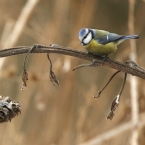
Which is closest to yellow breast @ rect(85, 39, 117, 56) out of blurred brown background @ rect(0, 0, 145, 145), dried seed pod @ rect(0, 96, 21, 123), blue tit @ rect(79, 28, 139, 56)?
blue tit @ rect(79, 28, 139, 56)

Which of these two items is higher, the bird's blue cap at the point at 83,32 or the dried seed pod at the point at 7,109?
the bird's blue cap at the point at 83,32

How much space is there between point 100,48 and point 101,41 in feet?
0.04

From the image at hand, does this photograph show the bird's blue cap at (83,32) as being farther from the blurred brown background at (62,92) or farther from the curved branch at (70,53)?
the blurred brown background at (62,92)

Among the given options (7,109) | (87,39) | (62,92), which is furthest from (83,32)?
(62,92)

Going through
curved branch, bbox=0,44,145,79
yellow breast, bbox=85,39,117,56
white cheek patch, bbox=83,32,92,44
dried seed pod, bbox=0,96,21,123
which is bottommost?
dried seed pod, bbox=0,96,21,123

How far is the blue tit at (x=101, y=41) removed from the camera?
1.48 feet

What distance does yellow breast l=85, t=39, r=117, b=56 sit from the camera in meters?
0.45

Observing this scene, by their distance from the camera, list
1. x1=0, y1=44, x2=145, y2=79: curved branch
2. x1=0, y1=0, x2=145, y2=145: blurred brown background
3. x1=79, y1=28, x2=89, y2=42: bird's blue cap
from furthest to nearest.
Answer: x1=0, y1=0, x2=145, y2=145: blurred brown background < x1=79, y1=28, x2=89, y2=42: bird's blue cap < x1=0, y1=44, x2=145, y2=79: curved branch

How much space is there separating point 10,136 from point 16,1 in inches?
19.6

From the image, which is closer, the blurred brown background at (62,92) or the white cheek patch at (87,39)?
the white cheek patch at (87,39)

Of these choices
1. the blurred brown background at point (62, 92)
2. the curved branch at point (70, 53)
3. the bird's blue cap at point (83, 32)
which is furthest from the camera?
the blurred brown background at point (62, 92)

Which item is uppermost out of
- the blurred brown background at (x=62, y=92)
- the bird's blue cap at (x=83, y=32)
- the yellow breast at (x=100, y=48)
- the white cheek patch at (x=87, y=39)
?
the blurred brown background at (x=62, y=92)

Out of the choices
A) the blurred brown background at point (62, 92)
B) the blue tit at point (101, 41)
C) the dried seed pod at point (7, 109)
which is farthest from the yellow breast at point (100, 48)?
the blurred brown background at point (62, 92)

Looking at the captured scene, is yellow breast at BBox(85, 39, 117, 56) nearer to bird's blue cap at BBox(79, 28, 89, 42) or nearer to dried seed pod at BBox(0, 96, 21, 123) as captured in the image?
bird's blue cap at BBox(79, 28, 89, 42)
